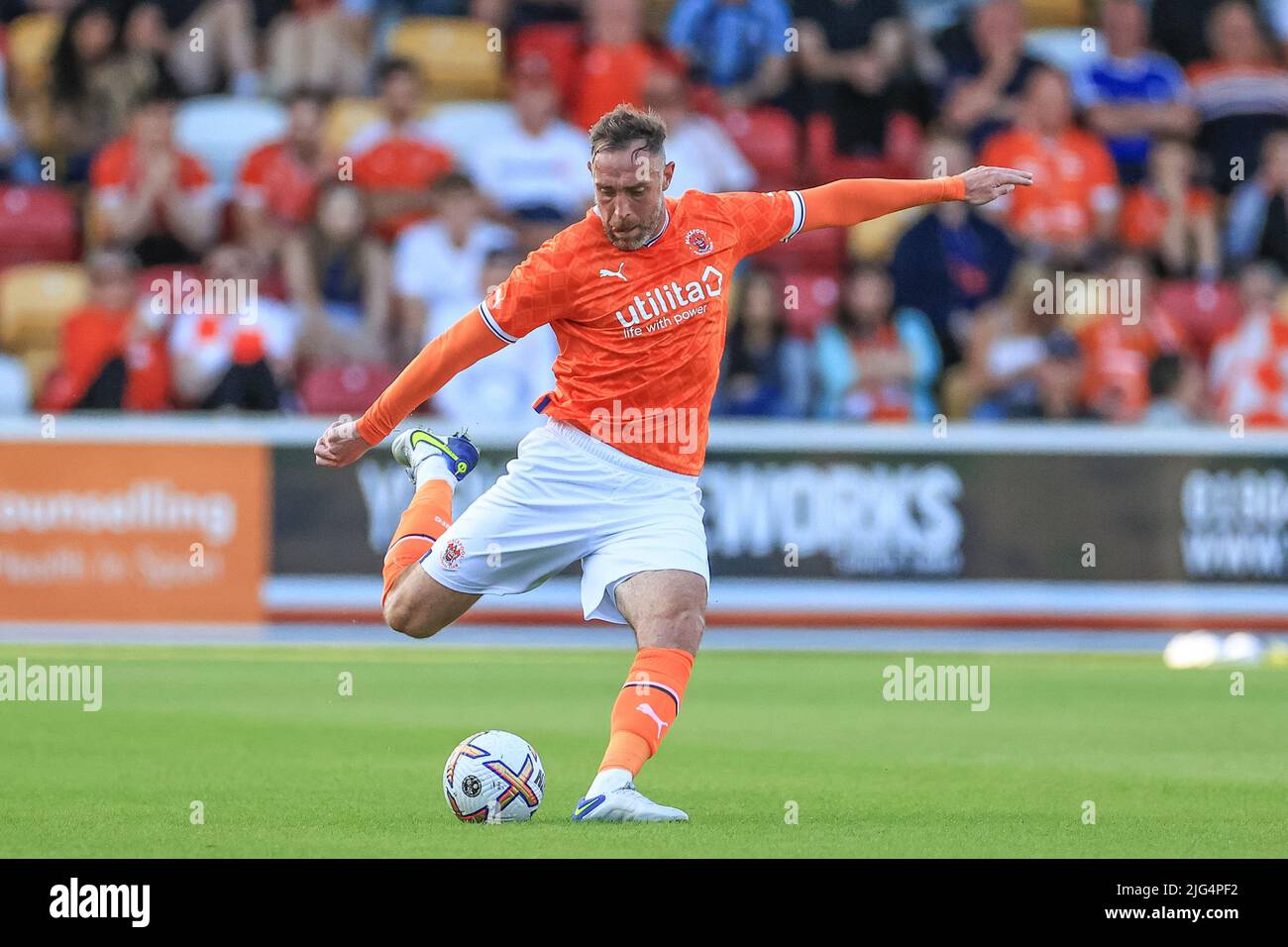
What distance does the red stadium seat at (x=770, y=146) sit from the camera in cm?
2012

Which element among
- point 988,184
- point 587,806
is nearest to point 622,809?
point 587,806

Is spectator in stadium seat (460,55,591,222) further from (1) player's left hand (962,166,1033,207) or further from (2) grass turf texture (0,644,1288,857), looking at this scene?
(1) player's left hand (962,166,1033,207)

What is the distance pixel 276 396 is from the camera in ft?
56.9

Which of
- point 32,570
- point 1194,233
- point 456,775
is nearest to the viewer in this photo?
point 456,775

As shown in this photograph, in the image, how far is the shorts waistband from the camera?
8594 mm

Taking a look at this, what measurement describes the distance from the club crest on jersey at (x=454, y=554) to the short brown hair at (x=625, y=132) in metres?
1.74

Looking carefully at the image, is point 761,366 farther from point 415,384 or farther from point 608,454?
point 415,384

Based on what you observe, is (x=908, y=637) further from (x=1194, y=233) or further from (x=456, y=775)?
(x=456, y=775)

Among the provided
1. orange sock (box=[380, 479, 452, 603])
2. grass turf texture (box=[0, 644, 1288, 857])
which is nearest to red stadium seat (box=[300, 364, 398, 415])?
grass turf texture (box=[0, 644, 1288, 857])

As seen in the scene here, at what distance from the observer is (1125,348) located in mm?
19016

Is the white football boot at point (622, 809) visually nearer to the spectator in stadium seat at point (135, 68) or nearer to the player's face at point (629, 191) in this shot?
the player's face at point (629, 191)

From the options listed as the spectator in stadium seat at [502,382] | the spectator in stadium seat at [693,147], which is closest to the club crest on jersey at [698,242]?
the spectator in stadium seat at [502,382]

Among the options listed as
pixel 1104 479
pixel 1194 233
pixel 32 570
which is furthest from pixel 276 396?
pixel 1194 233

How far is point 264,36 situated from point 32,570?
22.9 ft
